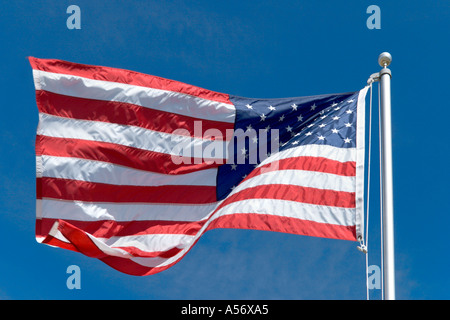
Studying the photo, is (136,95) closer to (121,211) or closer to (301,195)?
(121,211)

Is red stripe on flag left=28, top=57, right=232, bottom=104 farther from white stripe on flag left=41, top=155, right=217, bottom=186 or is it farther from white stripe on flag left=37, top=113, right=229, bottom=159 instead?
white stripe on flag left=41, top=155, right=217, bottom=186

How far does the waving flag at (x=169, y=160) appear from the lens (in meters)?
11.8

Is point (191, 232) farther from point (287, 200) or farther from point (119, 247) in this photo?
point (287, 200)

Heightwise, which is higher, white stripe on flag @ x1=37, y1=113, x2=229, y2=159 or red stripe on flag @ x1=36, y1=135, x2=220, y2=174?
white stripe on flag @ x1=37, y1=113, x2=229, y2=159

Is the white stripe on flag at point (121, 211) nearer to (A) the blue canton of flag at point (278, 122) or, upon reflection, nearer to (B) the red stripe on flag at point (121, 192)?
(B) the red stripe on flag at point (121, 192)

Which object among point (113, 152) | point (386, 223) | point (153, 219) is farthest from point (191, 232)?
point (386, 223)

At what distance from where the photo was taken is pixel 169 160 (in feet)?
43.3

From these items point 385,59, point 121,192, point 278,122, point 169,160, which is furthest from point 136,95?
point 385,59

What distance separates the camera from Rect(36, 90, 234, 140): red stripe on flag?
12875 millimetres

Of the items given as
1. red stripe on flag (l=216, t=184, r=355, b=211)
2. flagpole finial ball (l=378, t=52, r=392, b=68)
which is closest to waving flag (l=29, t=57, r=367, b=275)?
red stripe on flag (l=216, t=184, r=355, b=211)

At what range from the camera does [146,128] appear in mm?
13227

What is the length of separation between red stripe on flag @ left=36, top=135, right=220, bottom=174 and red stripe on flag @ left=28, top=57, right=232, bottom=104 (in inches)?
47.8

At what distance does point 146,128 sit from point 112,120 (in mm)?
631

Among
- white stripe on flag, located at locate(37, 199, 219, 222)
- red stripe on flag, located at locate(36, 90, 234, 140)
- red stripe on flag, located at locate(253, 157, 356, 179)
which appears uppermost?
red stripe on flag, located at locate(36, 90, 234, 140)
